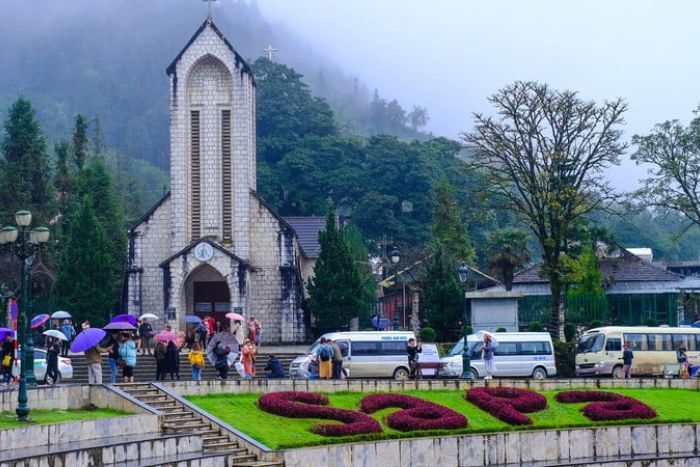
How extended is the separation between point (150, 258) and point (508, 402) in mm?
25664

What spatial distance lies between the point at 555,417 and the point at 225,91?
2651cm

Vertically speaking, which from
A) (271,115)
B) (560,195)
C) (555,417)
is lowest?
→ (555,417)

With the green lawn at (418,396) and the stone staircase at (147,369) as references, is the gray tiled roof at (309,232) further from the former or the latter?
the green lawn at (418,396)

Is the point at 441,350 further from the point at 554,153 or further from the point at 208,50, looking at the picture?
the point at 208,50

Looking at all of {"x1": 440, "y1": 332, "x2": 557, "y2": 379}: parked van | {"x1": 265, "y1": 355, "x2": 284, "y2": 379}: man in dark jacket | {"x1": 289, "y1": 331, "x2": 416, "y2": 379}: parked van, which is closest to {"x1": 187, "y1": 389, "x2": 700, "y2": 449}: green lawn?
{"x1": 265, "y1": 355, "x2": 284, "y2": 379}: man in dark jacket

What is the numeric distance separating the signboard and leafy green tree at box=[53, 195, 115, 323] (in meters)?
16.7

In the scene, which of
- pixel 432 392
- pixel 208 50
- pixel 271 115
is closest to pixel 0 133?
pixel 271 115

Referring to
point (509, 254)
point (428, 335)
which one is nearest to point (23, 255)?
point (428, 335)

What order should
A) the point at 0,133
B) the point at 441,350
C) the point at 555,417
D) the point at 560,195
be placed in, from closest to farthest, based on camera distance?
the point at 555,417, the point at 441,350, the point at 560,195, the point at 0,133

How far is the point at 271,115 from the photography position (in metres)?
108

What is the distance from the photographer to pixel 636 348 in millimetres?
44562

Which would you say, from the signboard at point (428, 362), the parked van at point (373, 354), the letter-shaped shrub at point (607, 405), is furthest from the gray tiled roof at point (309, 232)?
the letter-shaped shrub at point (607, 405)

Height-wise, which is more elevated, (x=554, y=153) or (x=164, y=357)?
(x=554, y=153)

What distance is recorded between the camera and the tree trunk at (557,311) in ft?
167
